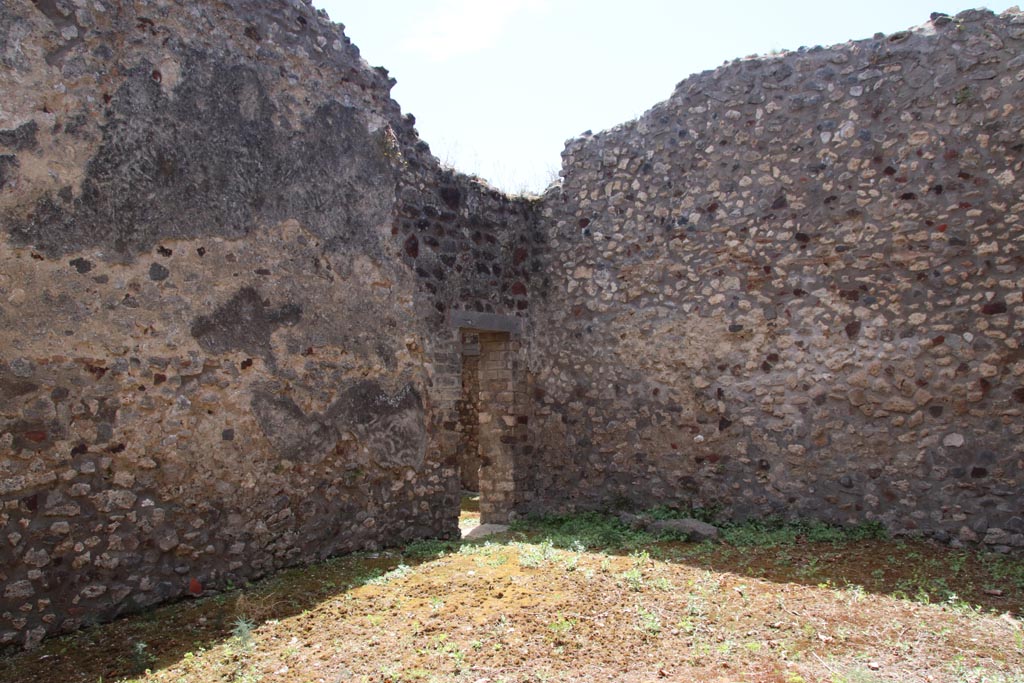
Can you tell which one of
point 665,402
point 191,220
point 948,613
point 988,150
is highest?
point 988,150

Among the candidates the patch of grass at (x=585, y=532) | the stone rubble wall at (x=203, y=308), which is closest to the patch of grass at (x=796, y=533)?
the patch of grass at (x=585, y=532)

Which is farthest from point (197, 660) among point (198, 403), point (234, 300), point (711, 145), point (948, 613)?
point (711, 145)

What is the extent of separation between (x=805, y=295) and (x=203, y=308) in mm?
4708

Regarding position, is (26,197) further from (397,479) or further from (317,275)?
(397,479)

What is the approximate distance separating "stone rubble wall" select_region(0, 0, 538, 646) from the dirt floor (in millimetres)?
486

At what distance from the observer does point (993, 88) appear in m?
5.70

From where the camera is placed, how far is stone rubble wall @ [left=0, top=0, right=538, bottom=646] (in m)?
4.23

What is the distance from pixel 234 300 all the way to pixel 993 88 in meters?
5.81

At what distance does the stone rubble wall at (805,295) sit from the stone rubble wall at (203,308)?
1700 millimetres

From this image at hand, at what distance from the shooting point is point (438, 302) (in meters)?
6.65

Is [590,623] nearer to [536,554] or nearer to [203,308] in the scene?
[536,554]

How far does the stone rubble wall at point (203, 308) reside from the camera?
167 inches

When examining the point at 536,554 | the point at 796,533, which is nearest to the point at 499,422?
the point at 536,554

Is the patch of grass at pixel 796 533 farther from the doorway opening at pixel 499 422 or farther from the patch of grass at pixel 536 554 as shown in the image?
the doorway opening at pixel 499 422
